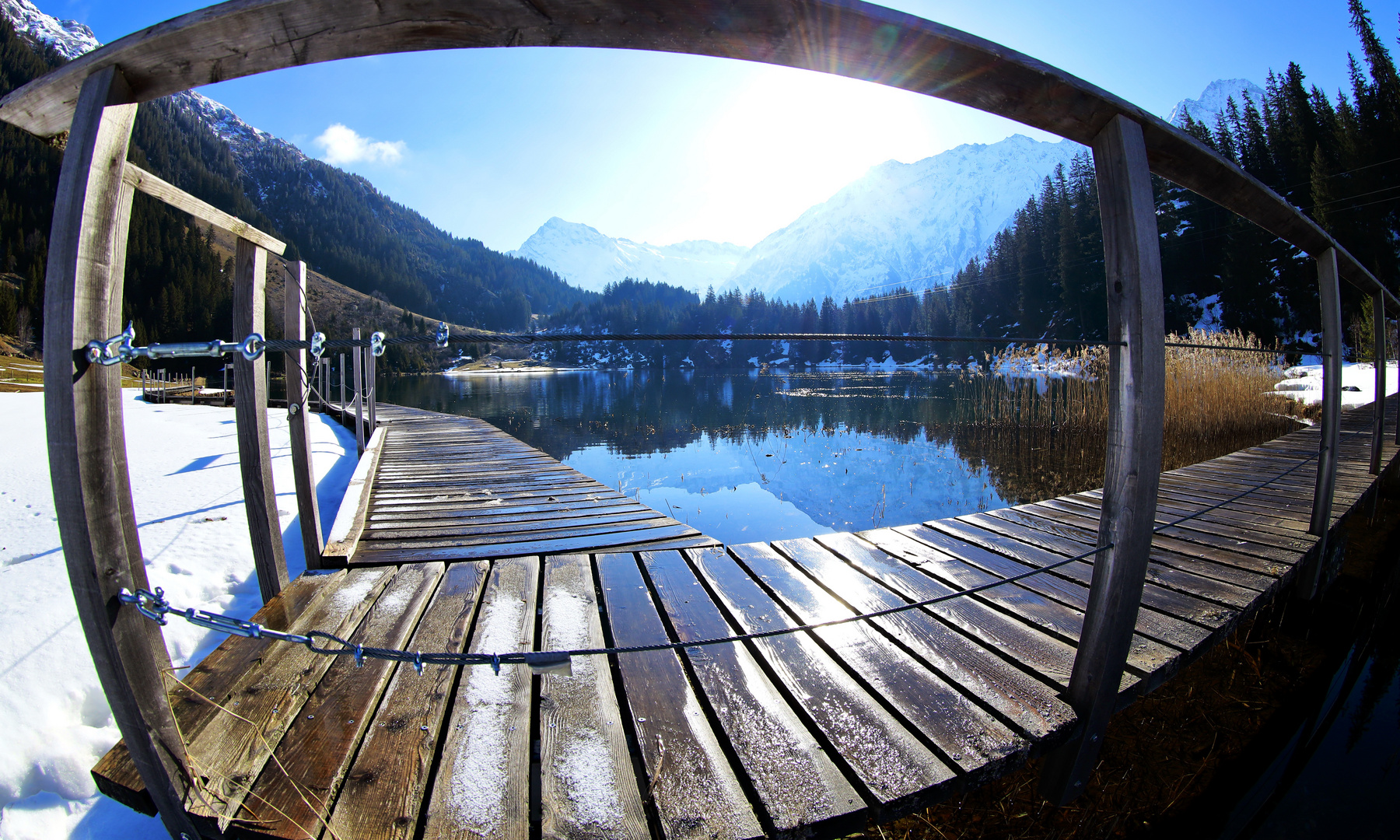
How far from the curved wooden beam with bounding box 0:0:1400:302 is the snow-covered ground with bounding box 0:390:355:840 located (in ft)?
5.53

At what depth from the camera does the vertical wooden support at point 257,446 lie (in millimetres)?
2129

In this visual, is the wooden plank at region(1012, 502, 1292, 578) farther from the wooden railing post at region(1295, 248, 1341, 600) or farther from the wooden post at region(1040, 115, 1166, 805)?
the wooden post at region(1040, 115, 1166, 805)

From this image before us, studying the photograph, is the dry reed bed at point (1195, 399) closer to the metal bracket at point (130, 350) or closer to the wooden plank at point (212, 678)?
the wooden plank at point (212, 678)

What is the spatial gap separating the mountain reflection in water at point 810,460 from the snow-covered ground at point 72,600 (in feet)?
13.1

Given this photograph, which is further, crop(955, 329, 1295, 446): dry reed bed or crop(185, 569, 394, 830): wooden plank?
crop(955, 329, 1295, 446): dry reed bed

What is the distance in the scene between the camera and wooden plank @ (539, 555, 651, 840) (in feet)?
3.63

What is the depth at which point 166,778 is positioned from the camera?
108cm

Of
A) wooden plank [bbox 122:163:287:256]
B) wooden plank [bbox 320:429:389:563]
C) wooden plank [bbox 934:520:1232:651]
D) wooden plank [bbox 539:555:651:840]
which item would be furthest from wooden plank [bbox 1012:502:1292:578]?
wooden plank [bbox 122:163:287:256]

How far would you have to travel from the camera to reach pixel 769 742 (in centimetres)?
133

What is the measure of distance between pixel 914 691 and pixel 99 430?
1923 millimetres

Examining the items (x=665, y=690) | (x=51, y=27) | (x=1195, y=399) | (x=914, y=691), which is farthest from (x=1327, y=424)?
(x=51, y=27)

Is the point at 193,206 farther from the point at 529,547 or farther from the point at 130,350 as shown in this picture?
the point at 529,547

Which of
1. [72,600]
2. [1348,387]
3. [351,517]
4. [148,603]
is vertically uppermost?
[1348,387]

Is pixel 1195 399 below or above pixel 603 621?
above
